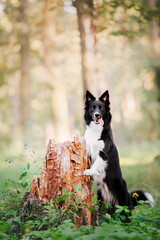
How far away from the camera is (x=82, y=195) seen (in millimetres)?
3695

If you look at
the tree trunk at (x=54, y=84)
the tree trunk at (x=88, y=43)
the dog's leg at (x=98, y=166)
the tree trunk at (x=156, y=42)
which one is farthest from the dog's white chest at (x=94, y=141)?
the tree trunk at (x=156, y=42)

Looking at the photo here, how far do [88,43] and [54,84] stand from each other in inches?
234

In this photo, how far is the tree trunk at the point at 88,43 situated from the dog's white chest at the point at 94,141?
3542 millimetres

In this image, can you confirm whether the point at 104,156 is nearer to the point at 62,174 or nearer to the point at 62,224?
the point at 62,174

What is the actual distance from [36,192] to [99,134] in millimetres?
1342

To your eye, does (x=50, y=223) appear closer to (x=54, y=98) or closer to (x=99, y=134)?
(x=99, y=134)

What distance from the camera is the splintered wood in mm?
3705

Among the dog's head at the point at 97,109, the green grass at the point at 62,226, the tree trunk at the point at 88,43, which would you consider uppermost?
the tree trunk at the point at 88,43

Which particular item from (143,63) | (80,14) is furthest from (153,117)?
(80,14)

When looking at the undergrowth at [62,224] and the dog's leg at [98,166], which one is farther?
the dog's leg at [98,166]

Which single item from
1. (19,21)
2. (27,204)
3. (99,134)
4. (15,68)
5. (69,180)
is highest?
(19,21)

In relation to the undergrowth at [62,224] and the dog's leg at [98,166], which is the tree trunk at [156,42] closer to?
the dog's leg at [98,166]

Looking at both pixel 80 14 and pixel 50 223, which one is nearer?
pixel 50 223

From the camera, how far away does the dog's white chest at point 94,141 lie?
4223mm
